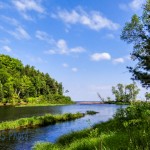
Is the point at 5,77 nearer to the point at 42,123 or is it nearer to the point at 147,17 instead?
the point at 42,123

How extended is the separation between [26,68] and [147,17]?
137m

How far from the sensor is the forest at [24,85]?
128m

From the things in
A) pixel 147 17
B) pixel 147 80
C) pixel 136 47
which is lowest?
pixel 147 80

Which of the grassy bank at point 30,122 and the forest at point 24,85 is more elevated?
the forest at point 24,85

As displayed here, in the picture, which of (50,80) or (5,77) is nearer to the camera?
(5,77)

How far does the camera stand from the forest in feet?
420

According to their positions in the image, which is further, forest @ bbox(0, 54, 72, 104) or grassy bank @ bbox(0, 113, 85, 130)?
forest @ bbox(0, 54, 72, 104)

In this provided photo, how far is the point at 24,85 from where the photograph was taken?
13938cm

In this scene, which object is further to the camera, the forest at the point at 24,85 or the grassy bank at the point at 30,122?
the forest at the point at 24,85

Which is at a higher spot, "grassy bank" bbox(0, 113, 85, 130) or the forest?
the forest

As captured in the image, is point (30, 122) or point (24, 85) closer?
point (30, 122)

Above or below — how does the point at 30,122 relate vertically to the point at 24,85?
below

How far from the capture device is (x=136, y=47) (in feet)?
128

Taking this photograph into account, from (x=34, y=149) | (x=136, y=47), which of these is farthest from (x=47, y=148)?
(x=136, y=47)
